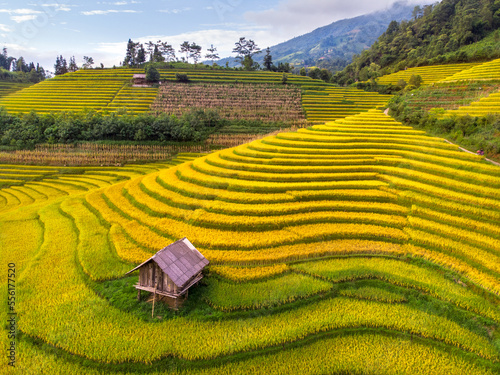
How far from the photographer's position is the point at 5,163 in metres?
34.8

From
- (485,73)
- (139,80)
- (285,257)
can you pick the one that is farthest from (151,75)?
(285,257)

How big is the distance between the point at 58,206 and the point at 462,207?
84.7 ft

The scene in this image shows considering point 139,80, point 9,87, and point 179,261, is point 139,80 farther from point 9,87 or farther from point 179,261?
point 179,261

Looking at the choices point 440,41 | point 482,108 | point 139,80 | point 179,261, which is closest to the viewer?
point 179,261

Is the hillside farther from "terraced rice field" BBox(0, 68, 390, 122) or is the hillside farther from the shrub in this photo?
the shrub

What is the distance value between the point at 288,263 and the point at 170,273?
5.41 metres

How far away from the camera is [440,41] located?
58.8 meters

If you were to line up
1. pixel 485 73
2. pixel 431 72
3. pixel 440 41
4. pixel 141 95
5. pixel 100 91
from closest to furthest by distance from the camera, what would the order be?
pixel 485 73 → pixel 431 72 → pixel 141 95 → pixel 100 91 → pixel 440 41

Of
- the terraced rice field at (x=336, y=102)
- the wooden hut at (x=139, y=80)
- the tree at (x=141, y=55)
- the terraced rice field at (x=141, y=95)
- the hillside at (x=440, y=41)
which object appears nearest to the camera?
the terraced rice field at (x=336, y=102)

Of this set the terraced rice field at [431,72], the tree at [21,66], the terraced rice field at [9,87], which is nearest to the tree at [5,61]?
the tree at [21,66]

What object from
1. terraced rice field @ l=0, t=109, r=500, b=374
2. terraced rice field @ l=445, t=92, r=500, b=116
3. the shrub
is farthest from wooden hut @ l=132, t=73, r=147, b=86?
terraced rice field @ l=445, t=92, r=500, b=116

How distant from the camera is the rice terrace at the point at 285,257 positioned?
27.2 feet

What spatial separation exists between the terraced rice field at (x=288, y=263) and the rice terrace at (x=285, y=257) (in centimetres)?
6

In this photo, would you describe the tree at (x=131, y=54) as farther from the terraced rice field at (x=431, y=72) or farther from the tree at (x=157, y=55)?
the terraced rice field at (x=431, y=72)
